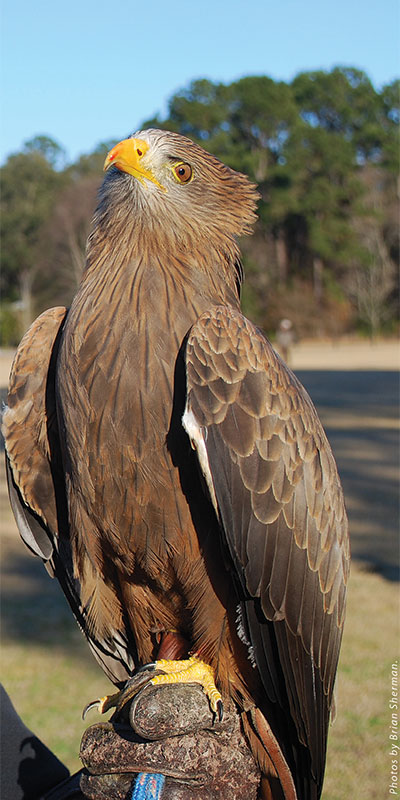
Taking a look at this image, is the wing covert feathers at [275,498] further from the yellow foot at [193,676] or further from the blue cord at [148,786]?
the blue cord at [148,786]

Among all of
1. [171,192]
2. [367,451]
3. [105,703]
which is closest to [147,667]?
[105,703]

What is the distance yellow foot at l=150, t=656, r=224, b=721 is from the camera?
241cm

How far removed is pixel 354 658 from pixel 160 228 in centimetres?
444

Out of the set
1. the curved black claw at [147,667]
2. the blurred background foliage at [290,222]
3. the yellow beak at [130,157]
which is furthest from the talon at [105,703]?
the blurred background foliage at [290,222]

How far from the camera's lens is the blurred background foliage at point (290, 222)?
4844cm

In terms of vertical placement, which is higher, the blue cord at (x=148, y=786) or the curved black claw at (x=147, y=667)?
the curved black claw at (x=147, y=667)

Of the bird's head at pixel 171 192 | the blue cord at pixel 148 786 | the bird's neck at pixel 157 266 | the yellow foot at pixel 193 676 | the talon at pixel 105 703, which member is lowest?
the blue cord at pixel 148 786

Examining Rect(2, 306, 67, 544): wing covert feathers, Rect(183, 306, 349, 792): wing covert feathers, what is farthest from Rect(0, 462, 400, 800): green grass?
Rect(2, 306, 67, 544): wing covert feathers

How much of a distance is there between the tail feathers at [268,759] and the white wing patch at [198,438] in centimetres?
86

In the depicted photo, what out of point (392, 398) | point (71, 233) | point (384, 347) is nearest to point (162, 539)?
point (392, 398)

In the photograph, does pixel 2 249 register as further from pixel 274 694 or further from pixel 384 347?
pixel 274 694

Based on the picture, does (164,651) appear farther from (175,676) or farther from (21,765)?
(21,765)

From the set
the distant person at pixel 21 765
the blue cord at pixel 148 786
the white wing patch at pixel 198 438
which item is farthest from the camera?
the distant person at pixel 21 765

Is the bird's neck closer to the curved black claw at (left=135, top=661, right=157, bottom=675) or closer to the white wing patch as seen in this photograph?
the white wing patch
